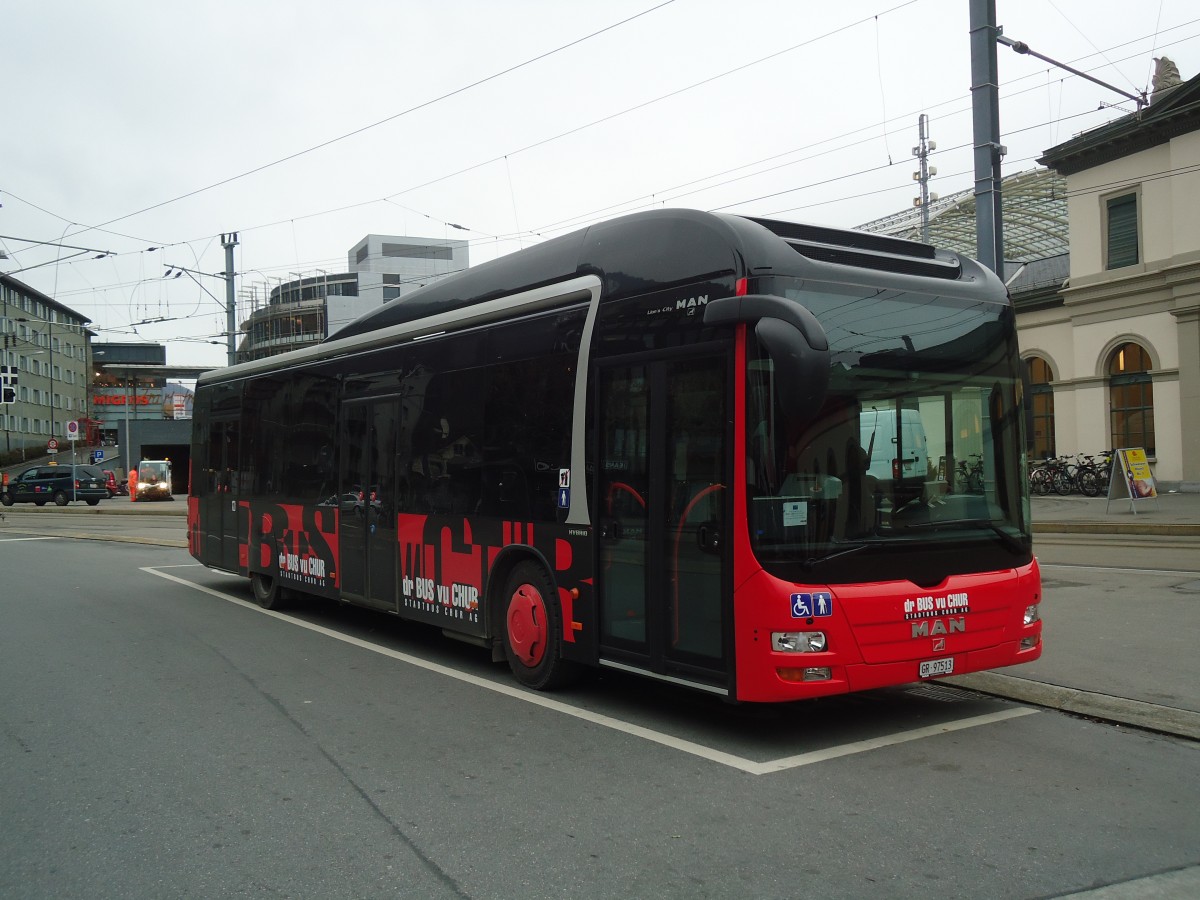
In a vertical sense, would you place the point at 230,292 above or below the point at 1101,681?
above

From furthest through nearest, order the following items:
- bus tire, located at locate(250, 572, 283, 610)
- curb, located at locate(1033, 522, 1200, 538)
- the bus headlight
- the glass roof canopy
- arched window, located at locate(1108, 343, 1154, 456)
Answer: the glass roof canopy
arched window, located at locate(1108, 343, 1154, 456)
curb, located at locate(1033, 522, 1200, 538)
bus tire, located at locate(250, 572, 283, 610)
the bus headlight

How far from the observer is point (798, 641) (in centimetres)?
545

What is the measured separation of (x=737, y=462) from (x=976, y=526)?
5.40 ft

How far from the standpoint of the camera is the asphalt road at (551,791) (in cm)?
397

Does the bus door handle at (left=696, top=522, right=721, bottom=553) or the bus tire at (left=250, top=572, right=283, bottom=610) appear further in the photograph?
the bus tire at (left=250, top=572, right=283, bottom=610)

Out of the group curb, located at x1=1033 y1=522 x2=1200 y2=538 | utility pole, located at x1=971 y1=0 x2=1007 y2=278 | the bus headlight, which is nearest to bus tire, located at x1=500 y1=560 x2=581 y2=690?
the bus headlight

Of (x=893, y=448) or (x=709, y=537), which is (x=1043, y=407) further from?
(x=709, y=537)

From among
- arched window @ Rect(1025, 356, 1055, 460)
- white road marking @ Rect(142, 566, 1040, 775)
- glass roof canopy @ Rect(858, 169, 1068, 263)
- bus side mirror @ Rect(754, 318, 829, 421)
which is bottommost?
white road marking @ Rect(142, 566, 1040, 775)

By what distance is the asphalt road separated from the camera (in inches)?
156

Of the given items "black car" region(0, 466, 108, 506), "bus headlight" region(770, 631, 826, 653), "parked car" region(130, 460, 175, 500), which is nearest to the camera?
"bus headlight" region(770, 631, 826, 653)

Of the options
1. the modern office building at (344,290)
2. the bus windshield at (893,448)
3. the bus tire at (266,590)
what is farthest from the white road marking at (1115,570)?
the modern office building at (344,290)

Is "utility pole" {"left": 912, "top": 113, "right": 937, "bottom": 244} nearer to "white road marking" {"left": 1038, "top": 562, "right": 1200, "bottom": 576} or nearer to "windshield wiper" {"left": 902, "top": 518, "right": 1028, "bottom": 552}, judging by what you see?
"white road marking" {"left": 1038, "top": 562, "right": 1200, "bottom": 576}

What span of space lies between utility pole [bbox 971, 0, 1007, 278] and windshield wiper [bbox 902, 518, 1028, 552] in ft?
19.2

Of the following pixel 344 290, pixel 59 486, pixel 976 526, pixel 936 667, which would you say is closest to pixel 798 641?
pixel 936 667
